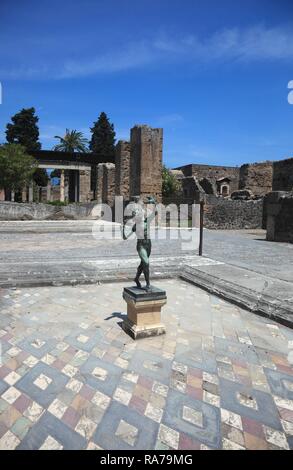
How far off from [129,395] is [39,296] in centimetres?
276

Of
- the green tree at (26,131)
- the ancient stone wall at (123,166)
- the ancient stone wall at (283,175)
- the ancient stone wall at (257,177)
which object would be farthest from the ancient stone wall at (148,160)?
the green tree at (26,131)

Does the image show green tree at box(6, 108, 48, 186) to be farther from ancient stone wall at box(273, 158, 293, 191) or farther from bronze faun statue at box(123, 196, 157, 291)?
bronze faun statue at box(123, 196, 157, 291)

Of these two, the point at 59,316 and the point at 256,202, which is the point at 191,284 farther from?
the point at 256,202

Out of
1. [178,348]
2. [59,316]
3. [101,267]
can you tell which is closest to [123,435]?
[178,348]

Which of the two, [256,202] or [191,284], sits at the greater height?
[256,202]

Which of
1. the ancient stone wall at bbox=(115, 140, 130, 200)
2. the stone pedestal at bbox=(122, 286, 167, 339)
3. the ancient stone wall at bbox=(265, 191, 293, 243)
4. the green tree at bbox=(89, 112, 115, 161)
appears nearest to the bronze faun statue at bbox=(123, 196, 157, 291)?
the stone pedestal at bbox=(122, 286, 167, 339)

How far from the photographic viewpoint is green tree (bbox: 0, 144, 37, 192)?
25.0 m

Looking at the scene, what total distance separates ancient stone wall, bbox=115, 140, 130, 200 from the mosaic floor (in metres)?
15.6

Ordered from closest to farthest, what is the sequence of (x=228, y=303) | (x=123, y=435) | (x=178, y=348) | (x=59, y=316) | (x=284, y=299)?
1. (x=123, y=435)
2. (x=178, y=348)
3. (x=59, y=316)
4. (x=284, y=299)
5. (x=228, y=303)

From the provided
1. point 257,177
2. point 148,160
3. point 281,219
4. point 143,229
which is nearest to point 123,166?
point 148,160

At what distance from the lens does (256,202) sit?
63.0 ft

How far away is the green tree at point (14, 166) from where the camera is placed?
2502 cm

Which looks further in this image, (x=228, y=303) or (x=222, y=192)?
(x=222, y=192)

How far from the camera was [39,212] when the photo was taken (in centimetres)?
1727
